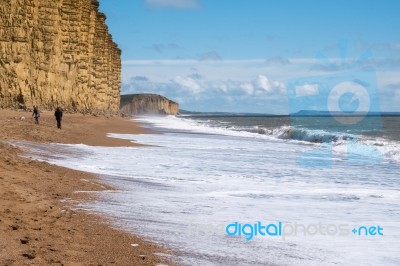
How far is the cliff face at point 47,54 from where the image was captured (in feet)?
135

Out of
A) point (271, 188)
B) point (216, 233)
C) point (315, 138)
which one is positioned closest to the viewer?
point (216, 233)

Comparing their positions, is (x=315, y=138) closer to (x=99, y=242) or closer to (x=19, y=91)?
(x=19, y=91)

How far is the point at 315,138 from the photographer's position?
4575 cm

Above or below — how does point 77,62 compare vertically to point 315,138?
above

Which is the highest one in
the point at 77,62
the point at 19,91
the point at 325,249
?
the point at 77,62

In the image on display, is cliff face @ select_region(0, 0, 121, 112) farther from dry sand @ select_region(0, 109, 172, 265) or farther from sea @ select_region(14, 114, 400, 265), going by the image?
dry sand @ select_region(0, 109, 172, 265)

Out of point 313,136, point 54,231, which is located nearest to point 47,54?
point 313,136

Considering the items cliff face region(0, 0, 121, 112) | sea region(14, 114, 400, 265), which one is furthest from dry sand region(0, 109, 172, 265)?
cliff face region(0, 0, 121, 112)

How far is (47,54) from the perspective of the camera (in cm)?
4697

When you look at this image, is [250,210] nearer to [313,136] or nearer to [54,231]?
[54,231]

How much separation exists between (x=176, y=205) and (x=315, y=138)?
124 ft

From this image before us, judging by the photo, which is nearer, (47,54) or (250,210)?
(250,210)

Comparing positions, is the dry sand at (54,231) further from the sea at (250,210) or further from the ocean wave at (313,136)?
the ocean wave at (313,136)

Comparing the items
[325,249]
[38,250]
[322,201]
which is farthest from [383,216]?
[38,250]
